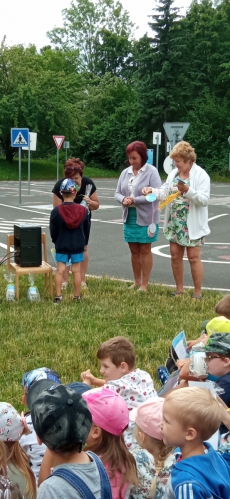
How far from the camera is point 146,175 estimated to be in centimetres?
833

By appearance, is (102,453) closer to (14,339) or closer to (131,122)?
(14,339)

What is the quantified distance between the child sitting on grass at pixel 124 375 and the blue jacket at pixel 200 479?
1.29 metres

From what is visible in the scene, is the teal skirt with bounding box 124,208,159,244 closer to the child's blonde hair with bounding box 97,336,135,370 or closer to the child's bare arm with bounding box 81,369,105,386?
the child's bare arm with bounding box 81,369,105,386

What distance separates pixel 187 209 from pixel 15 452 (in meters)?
5.26

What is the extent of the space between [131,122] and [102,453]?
52923 millimetres

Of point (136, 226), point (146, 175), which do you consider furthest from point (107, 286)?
point (146, 175)

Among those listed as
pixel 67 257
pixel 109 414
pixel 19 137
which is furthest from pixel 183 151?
pixel 19 137

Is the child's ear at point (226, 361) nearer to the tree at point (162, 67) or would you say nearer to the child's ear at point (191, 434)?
the child's ear at point (191, 434)

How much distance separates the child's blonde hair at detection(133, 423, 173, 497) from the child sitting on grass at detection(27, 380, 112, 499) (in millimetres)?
598

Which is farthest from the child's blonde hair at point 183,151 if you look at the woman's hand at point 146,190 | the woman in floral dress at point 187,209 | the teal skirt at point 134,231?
the teal skirt at point 134,231

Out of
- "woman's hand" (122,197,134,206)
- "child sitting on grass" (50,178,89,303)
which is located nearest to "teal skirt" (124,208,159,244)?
"woman's hand" (122,197,134,206)

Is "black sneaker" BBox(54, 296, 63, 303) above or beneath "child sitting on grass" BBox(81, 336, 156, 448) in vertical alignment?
beneath

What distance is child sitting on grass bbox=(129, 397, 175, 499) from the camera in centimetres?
295

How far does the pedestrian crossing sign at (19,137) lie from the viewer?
2117cm
